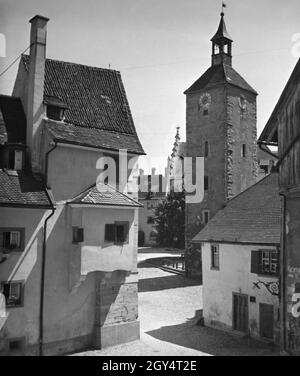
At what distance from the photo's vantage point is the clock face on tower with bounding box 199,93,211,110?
1613 inches

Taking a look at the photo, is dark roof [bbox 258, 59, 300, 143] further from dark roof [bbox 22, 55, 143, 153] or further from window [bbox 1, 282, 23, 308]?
window [bbox 1, 282, 23, 308]

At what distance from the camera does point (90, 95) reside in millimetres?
23016

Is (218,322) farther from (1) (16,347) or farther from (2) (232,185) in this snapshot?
(2) (232,185)

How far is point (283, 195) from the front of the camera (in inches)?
625

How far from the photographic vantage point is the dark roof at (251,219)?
72.6 feet

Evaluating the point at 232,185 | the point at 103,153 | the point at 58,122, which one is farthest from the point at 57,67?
the point at 232,185

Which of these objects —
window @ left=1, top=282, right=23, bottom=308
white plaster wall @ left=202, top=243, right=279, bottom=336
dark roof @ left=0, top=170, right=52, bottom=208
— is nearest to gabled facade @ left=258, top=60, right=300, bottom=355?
white plaster wall @ left=202, top=243, right=279, bottom=336

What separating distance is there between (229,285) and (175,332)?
3.70 metres

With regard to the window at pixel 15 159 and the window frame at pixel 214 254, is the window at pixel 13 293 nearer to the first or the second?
the window at pixel 15 159

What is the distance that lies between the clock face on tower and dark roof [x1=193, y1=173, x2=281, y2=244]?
16.0 m

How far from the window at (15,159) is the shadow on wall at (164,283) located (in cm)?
1694

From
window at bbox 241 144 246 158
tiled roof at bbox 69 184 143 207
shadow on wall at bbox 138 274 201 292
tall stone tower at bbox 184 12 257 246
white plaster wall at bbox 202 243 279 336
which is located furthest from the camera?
window at bbox 241 144 246 158

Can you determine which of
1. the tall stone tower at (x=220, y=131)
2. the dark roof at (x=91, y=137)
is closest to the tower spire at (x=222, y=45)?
the tall stone tower at (x=220, y=131)
